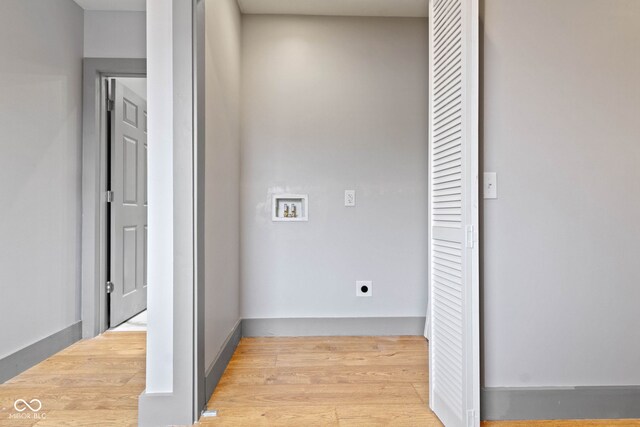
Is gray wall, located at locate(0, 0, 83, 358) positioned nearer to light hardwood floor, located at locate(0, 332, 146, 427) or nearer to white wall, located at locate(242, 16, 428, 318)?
light hardwood floor, located at locate(0, 332, 146, 427)

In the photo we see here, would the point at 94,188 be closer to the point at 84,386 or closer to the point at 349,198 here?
the point at 84,386

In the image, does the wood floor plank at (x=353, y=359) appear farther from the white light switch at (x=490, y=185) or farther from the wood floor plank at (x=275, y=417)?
the white light switch at (x=490, y=185)

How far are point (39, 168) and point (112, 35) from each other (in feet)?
4.06

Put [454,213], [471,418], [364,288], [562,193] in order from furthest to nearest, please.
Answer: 1. [364,288]
2. [562,193]
3. [454,213]
4. [471,418]

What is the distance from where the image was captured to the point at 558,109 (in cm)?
182

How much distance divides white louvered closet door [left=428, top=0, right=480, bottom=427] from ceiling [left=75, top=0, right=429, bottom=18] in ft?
3.71

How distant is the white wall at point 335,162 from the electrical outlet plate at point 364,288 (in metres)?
0.03

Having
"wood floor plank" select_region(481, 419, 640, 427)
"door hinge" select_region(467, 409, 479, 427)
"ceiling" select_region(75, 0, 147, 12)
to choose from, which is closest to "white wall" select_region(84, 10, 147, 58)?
"ceiling" select_region(75, 0, 147, 12)

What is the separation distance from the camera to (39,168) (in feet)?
8.52

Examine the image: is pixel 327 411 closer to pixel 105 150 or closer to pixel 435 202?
pixel 435 202

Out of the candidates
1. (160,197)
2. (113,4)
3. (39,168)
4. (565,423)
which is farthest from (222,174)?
(565,423)

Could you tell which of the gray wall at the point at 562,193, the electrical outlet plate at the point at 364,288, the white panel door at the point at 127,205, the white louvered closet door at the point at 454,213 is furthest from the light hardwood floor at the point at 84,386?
the gray wall at the point at 562,193

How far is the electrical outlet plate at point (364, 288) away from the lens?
124 inches

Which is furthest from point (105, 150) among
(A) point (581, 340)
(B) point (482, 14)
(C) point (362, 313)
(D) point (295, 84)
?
(A) point (581, 340)
